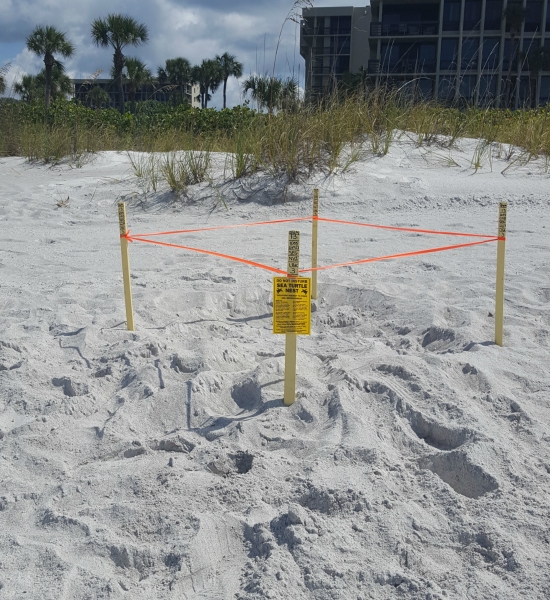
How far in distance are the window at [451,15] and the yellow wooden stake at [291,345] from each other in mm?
31152

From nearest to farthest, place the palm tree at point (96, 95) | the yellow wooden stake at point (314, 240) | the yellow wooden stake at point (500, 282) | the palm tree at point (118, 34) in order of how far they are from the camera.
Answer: the yellow wooden stake at point (500, 282), the yellow wooden stake at point (314, 240), the palm tree at point (96, 95), the palm tree at point (118, 34)

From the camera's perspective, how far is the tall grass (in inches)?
298

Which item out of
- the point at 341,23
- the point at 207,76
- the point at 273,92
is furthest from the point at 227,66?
the point at 273,92

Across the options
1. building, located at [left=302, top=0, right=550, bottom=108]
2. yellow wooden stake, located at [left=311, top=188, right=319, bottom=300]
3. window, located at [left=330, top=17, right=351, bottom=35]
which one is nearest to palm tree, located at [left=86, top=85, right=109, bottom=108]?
yellow wooden stake, located at [left=311, top=188, right=319, bottom=300]

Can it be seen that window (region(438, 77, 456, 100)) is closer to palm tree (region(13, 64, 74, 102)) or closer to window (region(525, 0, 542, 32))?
window (region(525, 0, 542, 32))

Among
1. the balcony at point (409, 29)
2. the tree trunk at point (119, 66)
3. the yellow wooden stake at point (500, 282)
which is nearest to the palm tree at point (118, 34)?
the tree trunk at point (119, 66)

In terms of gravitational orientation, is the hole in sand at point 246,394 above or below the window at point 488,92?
below

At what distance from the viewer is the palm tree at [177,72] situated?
46562mm

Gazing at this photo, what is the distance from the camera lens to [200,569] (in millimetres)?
1882

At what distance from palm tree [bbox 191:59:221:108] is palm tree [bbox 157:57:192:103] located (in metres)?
0.62

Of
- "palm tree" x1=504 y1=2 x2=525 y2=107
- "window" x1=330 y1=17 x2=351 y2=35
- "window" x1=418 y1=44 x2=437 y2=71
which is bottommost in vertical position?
"window" x1=418 y1=44 x2=437 y2=71

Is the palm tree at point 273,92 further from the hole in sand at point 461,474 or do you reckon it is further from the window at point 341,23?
the window at point 341,23

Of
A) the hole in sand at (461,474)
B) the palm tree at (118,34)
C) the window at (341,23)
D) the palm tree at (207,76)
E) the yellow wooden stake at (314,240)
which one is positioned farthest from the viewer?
the palm tree at (207,76)

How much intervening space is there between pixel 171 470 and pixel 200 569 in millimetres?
510
